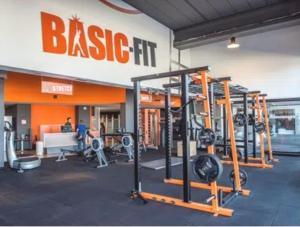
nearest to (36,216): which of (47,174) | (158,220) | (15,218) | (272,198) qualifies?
(15,218)

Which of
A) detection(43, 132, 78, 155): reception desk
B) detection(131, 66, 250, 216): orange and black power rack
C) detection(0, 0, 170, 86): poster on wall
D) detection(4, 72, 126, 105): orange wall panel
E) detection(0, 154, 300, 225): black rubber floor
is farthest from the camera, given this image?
detection(43, 132, 78, 155): reception desk

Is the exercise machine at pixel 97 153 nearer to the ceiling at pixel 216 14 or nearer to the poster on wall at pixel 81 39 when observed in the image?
the poster on wall at pixel 81 39

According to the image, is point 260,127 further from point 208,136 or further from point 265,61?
point 208,136

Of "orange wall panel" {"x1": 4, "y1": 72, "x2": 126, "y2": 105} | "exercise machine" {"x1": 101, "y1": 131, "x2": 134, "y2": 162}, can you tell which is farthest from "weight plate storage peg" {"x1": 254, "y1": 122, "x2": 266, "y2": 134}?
"orange wall panel" {"x1": 4, "y1": 72, "x2": 126, "y2": 105}

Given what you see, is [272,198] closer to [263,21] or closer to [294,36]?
[263,21]

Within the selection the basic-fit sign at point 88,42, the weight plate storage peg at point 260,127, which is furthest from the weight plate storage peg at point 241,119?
the basic-fit sign at point 88,42

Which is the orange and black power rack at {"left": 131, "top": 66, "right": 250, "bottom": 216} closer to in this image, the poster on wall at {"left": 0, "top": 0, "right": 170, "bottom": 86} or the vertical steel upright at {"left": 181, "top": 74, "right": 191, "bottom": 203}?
the vertical steel upright at {"left": 181, "top": 74, "right": 191, "bottom": 203}

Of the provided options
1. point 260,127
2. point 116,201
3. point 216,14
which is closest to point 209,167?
point 116,201

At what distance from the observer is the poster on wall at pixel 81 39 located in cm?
527

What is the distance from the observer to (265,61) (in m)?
9.08

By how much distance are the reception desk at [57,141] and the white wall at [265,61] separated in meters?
6.44

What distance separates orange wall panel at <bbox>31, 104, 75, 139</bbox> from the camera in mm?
12148

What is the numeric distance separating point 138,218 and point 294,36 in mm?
8201

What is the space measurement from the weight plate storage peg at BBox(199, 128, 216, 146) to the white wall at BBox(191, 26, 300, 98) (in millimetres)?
6520
